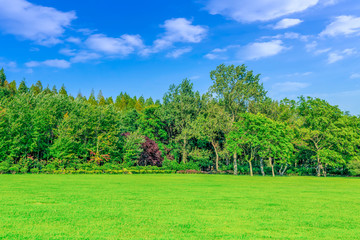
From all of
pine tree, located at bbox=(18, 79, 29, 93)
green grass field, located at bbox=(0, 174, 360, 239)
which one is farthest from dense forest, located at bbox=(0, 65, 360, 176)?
pine tree, located at bbox=(18, 79, 29, 93)

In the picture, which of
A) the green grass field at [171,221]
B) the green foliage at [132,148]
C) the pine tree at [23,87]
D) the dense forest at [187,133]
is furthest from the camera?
the pine tree at [23,87]

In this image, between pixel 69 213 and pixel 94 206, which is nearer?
pixel 69 213

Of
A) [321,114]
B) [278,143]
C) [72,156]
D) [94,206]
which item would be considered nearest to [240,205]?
[94,206]

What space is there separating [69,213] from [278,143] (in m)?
43.0

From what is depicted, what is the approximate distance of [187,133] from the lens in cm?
6059

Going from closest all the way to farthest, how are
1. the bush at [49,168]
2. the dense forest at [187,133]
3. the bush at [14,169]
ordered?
the bush at [14,169] → the bush at [49,168] → the dense forest at [187,133]

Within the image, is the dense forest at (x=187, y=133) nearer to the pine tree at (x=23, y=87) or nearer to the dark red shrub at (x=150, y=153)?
the dark red shrub at (x=150, y=153)

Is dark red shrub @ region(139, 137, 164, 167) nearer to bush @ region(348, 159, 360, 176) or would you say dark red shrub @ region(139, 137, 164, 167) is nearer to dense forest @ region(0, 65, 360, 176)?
dense forest @ region(0, 65, 360, 176)

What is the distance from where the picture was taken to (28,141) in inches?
1836

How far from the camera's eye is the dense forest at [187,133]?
4681 cm

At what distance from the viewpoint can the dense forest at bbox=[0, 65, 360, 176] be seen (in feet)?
154

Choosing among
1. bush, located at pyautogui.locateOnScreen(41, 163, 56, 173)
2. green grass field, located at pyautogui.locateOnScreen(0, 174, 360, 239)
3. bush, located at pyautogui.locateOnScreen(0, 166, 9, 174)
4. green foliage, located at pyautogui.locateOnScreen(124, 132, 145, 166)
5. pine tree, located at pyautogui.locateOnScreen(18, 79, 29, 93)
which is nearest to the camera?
green grass field, located at pyautogui.locateOnScreen(0, 174, 360, 239)

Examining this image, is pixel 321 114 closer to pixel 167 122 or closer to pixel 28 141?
pixel 167 122

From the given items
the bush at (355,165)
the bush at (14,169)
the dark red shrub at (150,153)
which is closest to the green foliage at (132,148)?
the dark red shrub at (150,153)
